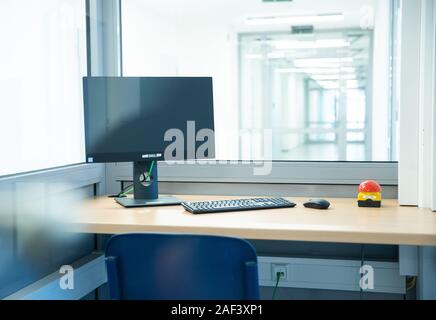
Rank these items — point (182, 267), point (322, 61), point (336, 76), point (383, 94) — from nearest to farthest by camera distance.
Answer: point (182, 267)
point (383, 94)
point (322, 61)
point (336, 76)

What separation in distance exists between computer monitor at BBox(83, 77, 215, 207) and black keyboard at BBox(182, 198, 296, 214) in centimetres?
18

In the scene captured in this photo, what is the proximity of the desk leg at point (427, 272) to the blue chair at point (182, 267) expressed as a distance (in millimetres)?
1047

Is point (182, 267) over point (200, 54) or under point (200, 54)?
under

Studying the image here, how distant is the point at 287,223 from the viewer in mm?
1643

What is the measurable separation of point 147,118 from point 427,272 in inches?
52.0

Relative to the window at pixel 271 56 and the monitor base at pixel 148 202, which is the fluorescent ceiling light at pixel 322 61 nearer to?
the window at pixel 271 56

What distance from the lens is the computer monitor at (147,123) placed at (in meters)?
2.04

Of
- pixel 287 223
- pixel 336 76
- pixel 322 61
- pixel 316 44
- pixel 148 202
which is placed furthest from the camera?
pixel 336 76

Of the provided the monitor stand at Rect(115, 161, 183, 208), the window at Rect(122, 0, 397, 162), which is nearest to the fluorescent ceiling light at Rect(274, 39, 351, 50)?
the window at Rect(122, 0, 397, 162)

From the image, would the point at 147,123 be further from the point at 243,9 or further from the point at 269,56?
the point at 269,56

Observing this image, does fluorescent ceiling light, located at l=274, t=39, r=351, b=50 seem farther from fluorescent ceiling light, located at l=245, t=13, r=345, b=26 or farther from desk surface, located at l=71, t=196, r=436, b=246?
desk surface, located at l=71, t=196, r=436, b=246

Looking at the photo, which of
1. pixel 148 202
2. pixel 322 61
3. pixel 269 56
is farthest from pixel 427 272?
pixel 322 61

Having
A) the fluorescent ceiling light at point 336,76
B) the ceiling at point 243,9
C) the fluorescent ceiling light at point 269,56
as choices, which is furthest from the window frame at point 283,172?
the fluorescent ceiling light at point 269,56

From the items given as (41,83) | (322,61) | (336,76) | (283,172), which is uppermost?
(322,61)
